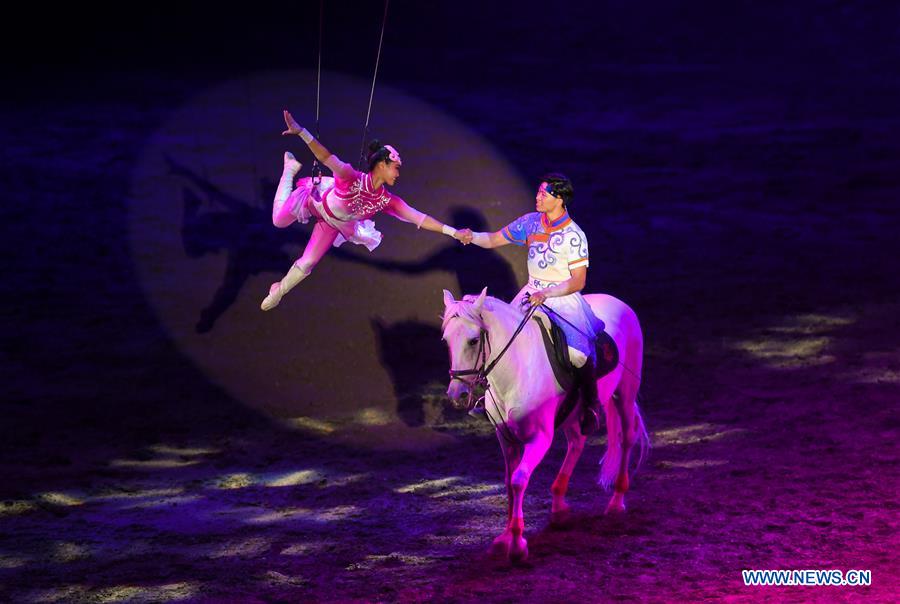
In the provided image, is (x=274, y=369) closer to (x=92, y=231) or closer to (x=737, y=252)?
(x=92, y=231)

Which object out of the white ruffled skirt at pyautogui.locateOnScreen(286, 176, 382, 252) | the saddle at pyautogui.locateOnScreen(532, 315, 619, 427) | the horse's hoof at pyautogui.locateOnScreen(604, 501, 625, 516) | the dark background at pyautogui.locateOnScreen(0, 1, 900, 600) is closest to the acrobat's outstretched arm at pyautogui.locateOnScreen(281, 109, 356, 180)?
the white ruffled skirt at pyautogui.locateOnScreen(286, 176, 382, 252)

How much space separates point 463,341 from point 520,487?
3.78ft

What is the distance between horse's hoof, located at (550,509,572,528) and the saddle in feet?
2.74

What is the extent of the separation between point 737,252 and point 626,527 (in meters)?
7.46

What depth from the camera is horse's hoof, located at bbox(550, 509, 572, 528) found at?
9.04 metres

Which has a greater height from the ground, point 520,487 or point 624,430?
point 624,430

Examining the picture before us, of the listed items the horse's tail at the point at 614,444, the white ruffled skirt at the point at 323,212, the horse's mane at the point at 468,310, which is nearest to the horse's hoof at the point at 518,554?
the horse's tail at the point at 614,444

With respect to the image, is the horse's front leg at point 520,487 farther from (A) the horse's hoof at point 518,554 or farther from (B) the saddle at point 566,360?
(B) the saddle at point 566,360

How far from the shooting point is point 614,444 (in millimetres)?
9414

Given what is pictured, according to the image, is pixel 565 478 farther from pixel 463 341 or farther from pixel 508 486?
pixel 463 341

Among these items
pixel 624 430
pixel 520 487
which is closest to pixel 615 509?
pixel 624 430

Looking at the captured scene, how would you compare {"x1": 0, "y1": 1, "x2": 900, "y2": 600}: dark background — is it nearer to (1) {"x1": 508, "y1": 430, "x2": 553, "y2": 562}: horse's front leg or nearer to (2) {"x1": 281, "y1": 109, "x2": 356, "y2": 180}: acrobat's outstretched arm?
(1) {"x1": 508, "y1": 430, "x2": 553, "y2": 562}: horse's front leg

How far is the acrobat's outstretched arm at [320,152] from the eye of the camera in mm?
7871

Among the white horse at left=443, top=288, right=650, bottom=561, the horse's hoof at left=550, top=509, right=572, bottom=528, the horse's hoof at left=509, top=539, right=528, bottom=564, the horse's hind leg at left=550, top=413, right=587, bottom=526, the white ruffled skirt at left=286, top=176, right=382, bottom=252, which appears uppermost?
the white ruffled skirt at left=286, top=176, right=382, bottom=252
